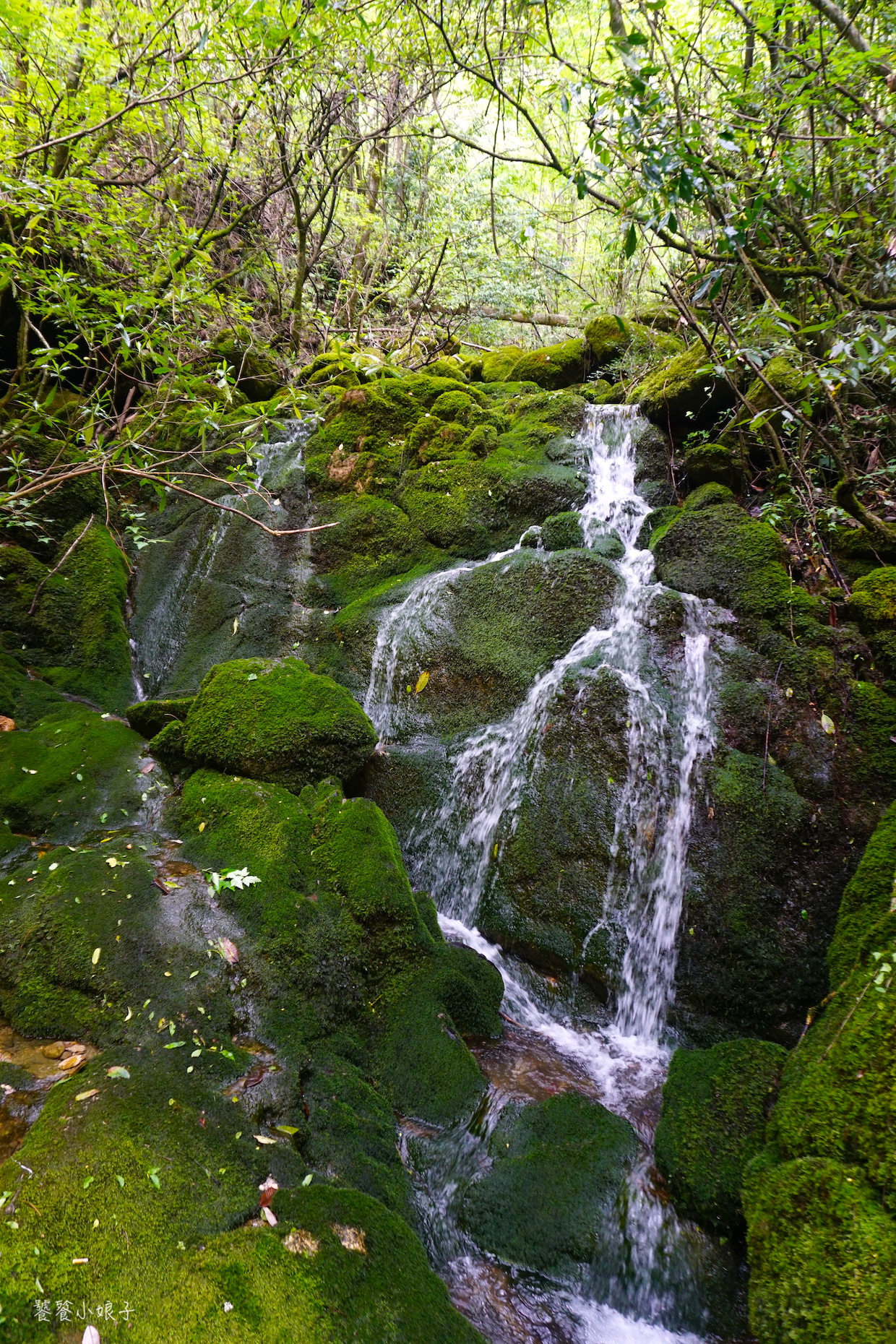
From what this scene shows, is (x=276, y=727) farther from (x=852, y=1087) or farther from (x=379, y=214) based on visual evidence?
(x=379, y=214)

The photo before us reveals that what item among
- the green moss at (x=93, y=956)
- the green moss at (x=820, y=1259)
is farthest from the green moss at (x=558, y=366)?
the green moss at (x=820, y=1259)

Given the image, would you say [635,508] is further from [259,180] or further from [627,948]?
[259,180]

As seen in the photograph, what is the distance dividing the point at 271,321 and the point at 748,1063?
45.6 feet

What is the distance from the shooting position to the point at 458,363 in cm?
1122

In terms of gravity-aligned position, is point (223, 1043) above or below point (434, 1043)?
above

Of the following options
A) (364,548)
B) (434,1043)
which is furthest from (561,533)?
(434,1043)

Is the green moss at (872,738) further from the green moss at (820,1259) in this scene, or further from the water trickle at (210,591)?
the water trickle at (210,591)

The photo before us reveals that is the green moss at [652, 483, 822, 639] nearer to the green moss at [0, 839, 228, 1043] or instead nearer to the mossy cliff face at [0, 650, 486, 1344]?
the mossy cliff face at [0, 650, 486, 1344]

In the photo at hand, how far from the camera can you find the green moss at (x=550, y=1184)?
2.84 m

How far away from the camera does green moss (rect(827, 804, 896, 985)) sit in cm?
320

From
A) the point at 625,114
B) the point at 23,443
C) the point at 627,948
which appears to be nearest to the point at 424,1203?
the point at 627,948

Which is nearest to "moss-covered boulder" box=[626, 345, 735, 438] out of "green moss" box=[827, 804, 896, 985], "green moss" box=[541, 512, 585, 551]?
"green moss" box=[541, 512, 585, 551]

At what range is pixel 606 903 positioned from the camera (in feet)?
15.1

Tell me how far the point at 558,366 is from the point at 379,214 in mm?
5874
